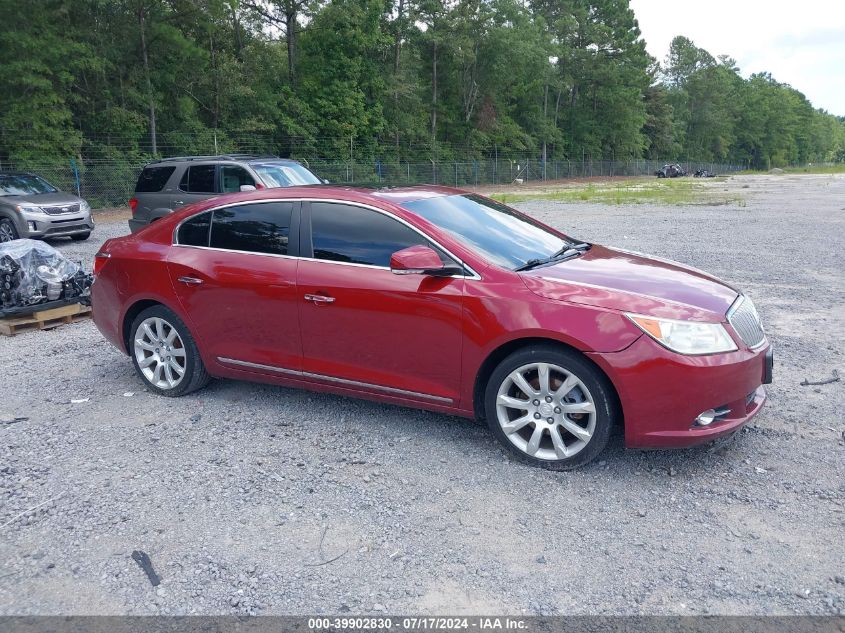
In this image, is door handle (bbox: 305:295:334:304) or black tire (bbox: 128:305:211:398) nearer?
door handle (bbox: 305:295:334:304)

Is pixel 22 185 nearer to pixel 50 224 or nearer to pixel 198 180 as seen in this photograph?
pixel 50 224

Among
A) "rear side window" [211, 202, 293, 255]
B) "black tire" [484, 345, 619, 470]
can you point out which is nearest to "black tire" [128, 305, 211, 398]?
"rear side window" [211, 202, 293, 255]

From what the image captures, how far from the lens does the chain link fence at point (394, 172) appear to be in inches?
1048

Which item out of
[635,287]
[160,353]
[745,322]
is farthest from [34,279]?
[745,322]

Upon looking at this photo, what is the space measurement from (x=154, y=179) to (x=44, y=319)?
585 cm

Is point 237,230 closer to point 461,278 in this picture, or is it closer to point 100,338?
point 461,278

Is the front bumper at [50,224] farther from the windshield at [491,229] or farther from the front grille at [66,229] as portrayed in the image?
the windshield at [491,229]

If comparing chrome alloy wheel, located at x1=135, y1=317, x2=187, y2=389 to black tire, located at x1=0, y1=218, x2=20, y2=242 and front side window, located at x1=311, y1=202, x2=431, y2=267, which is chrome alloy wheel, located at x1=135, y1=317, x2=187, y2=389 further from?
black tire, located at x1=0, y1=218, x2=20, y2=242

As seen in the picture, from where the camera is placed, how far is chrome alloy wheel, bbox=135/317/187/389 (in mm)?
5305

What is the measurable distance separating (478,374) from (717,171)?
116 m

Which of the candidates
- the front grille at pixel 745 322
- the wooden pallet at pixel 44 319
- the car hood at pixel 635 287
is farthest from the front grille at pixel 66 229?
the front grille at pixel 745 322

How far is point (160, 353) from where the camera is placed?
17.6 ft

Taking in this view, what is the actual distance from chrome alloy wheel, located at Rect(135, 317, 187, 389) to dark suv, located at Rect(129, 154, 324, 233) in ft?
21.8

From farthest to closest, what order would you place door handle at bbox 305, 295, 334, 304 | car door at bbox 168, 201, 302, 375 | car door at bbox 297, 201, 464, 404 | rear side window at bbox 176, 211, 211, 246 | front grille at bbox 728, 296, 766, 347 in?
rear side window at bbox 176, 211, 211, 246 → car door at bbox 168, 201, 302, 375 → door handle at bbox 305, 295, 334, 304 → car door at bbox 297, 201, 464, 404 → front grille at bbox 728, 296, 766, 347
